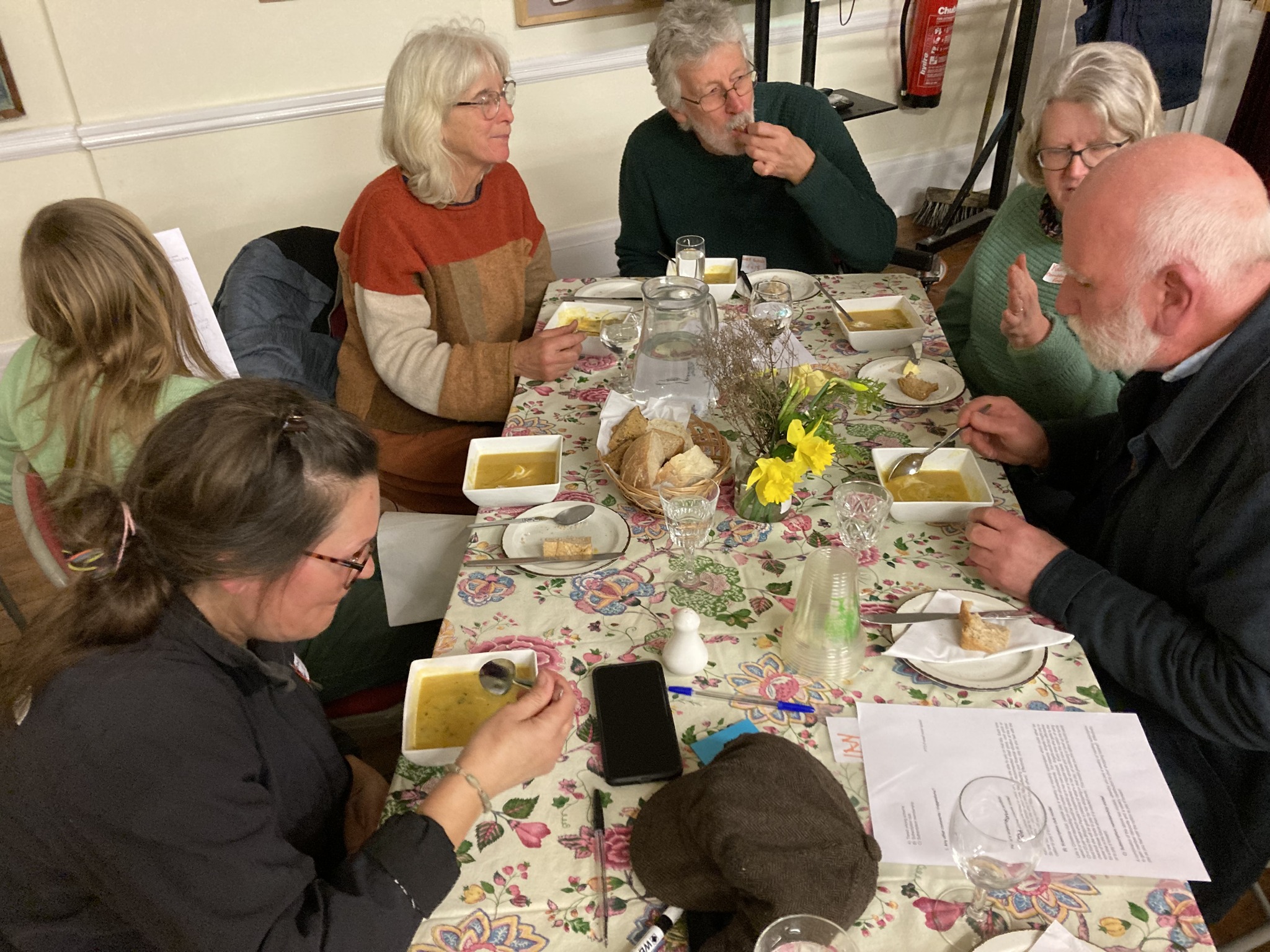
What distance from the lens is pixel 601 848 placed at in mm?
1051

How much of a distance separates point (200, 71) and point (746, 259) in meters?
2.32

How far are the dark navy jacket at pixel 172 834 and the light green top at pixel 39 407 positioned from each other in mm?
836

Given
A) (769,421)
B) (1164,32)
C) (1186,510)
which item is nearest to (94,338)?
(769,421)

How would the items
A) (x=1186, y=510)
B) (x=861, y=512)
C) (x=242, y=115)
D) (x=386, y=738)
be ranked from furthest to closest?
1. (x=242, y=115)
2. (x=386, y=738)
3. (x=861, y=512)
4. (x=1186, y=510)

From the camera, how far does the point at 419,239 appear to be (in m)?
2.26

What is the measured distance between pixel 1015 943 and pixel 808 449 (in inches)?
29.6

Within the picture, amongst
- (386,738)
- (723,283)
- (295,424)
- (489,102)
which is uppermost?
(489,102)

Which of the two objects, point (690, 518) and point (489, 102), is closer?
point (690, 518)

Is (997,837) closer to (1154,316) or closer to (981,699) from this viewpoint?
(981,699)

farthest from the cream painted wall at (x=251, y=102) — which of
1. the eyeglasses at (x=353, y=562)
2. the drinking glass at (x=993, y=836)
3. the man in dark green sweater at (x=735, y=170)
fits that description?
the drinking glass at (x=993, y=836)

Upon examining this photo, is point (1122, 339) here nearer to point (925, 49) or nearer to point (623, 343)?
point (623, 343)

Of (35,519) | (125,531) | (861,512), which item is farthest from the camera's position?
(35,519)

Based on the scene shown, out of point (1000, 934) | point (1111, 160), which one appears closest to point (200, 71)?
point (1111, 160)

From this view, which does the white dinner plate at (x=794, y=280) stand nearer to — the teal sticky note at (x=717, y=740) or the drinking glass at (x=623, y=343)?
the drinking glass at (x=623, y=343)
